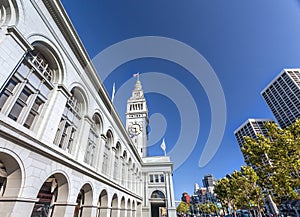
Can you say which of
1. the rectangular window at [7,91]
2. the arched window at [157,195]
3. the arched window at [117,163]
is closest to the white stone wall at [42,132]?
the rectangular window at [7,91]

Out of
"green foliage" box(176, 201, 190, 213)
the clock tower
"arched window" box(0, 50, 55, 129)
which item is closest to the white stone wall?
"arched window" box(0, 50, 55, 129)

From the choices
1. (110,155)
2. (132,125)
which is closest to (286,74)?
(132,125)

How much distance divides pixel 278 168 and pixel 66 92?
1995cm

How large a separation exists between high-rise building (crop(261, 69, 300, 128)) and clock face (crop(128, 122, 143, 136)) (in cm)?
5991

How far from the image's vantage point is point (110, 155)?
17.3 meters

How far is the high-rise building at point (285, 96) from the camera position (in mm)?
61441

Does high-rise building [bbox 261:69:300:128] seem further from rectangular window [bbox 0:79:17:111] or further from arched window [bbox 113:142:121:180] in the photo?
rectangular window [bbox 0:79:17:111]

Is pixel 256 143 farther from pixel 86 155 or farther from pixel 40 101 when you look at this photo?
pixel 40 101

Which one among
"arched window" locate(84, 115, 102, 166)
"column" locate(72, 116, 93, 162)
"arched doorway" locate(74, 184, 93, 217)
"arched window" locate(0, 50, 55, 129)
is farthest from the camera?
"arched window" locate(84, 115, 102, 166)

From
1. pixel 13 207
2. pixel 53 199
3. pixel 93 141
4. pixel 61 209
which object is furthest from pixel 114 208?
pixel 13 207

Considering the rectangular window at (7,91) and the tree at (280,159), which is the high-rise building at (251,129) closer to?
the tree at (280,159)

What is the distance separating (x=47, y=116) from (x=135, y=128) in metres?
41.0

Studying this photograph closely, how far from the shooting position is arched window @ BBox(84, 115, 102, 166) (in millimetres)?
12941

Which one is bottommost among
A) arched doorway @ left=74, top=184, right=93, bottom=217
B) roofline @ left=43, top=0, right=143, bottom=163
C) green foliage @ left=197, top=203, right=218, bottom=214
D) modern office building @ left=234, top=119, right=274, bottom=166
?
green foliage @ left=197, top=203, right=218, bottom=214
